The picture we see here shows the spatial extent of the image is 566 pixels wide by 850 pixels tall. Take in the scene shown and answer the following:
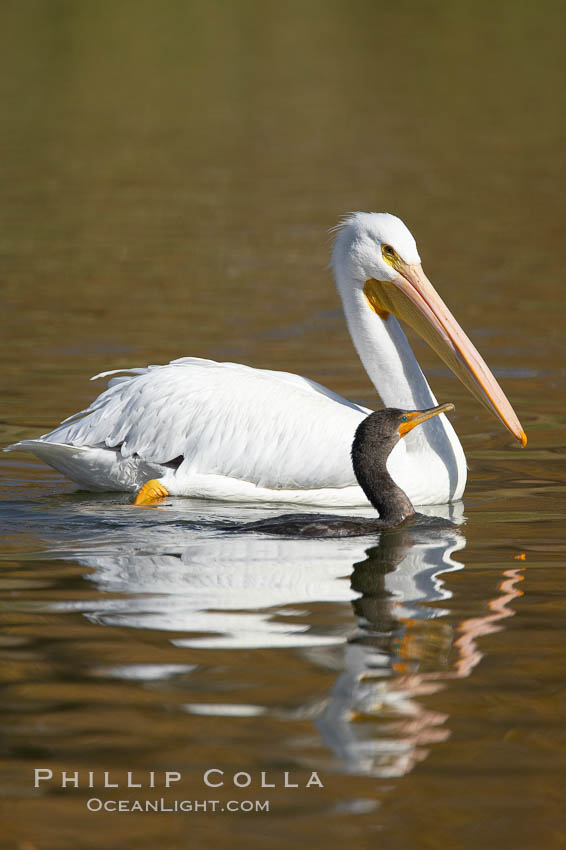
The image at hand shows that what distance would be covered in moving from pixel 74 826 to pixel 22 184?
1464cm

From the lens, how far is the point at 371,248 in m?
6.34

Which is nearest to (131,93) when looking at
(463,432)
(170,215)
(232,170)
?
(232,170)

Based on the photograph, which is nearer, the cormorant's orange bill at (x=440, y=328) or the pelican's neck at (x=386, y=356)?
the cormorant's orange bill at (x=440, y=328)

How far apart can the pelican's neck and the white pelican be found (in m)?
0.08

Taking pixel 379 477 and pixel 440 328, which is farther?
pixel 440 328

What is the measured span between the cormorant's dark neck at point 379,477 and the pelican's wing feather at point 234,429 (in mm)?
357

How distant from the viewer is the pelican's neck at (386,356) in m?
6.44

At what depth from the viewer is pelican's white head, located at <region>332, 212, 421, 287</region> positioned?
248 inches

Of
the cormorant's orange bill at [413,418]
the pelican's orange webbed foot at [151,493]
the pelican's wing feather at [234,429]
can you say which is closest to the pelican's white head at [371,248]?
the pelican's wing feather at [234,429]

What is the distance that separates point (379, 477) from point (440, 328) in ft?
3.08

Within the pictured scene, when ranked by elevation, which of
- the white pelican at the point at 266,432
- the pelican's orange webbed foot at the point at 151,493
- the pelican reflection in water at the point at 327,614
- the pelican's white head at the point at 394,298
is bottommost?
the pelican reflection in water at the point at 327,614

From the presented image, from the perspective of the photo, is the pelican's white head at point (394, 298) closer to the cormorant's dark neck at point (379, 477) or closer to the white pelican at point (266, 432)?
the white pelican at point (266, 432)

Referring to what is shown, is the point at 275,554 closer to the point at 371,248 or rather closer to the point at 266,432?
the point at 266,432

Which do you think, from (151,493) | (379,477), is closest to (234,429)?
(151,493)
